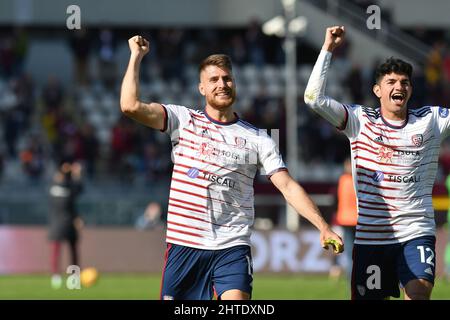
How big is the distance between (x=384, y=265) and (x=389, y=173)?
720 millimetres

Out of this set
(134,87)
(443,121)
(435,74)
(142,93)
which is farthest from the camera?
(435,74)

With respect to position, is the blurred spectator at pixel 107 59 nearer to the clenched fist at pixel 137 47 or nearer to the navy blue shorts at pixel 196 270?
the navy blue shorts at pixel 196 270

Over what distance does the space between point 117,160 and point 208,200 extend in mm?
19527

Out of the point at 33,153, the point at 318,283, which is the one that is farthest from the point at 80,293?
the point at 33,153

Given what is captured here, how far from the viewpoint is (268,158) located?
8.84m

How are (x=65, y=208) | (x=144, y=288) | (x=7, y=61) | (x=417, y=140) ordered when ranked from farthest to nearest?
1. (x=7, y=61)
2. (x=65, y=208)
3. (x=144, y=288)
4. (x=417, y=140)

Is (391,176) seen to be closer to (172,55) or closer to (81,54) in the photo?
(172,55)

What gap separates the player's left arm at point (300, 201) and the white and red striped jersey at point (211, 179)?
91 mm

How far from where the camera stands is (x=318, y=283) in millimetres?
20219

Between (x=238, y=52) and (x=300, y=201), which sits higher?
Result: (x=238, y=52)

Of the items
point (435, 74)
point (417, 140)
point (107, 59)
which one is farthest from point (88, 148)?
point (417, 140)

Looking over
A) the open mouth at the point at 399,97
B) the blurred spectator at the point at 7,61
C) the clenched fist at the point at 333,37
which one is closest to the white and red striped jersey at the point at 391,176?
the open mouth at the point at 399,97

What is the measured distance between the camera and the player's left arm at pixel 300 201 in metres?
Result: 8.22

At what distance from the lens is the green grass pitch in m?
16.5
